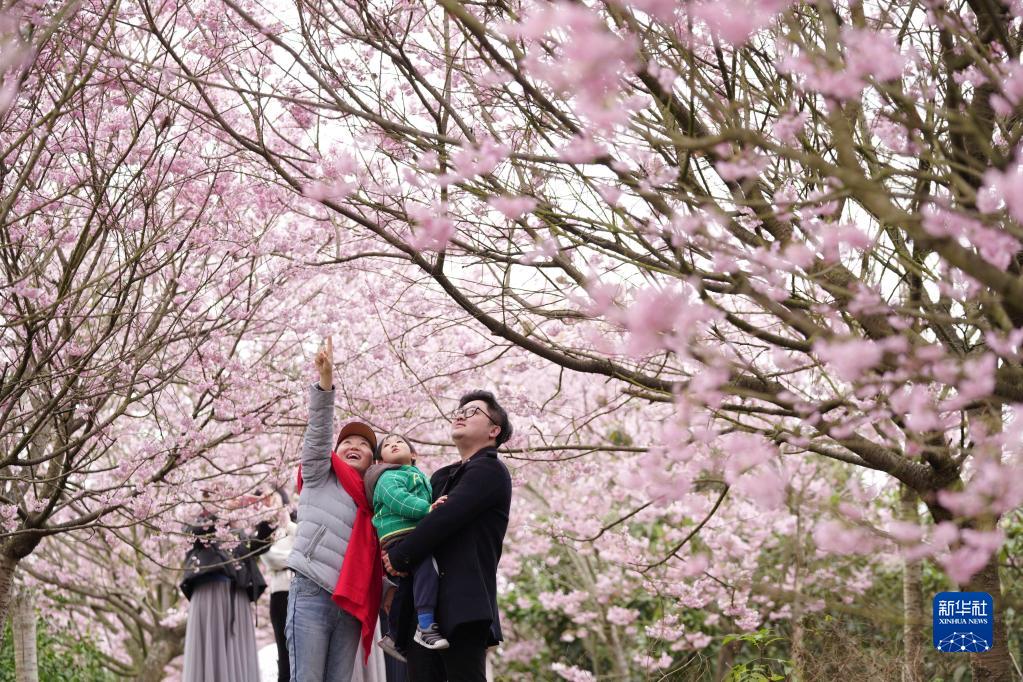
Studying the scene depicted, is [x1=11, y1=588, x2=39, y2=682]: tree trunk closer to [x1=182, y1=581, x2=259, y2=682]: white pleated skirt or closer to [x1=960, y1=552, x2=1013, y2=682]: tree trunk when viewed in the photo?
[x1=182, y1=581, x2=259, y2=682]: white pleated skirt

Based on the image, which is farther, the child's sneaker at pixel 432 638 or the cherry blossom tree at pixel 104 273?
the cherry blossom tree at pixel 104 273

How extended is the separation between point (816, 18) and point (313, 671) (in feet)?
10.8

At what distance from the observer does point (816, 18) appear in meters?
3.83

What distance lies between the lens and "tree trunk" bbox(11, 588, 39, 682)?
6.65 meters

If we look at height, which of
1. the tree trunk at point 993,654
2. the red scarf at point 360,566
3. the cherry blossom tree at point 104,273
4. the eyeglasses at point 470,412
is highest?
the cherry blossom tree at point 104,273

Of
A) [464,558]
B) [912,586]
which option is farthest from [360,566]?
[912,586]

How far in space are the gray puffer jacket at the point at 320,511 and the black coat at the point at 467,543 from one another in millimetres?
594

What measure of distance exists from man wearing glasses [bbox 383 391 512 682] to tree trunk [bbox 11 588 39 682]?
3.60 metres

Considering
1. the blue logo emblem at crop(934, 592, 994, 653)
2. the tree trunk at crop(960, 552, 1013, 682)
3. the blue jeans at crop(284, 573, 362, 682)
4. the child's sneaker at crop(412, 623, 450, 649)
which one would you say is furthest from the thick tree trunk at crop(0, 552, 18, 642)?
the tree trunk at crop(960, 552, 1013, 682)

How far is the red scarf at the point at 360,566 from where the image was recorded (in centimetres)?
458

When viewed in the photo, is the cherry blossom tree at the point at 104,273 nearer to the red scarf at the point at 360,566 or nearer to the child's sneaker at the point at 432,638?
the red scarf at the point at 360,566

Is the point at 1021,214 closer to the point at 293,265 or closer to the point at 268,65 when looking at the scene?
the point at 293,265

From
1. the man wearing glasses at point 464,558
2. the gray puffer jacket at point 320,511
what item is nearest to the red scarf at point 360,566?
the gray puffer jacket at point 320,511

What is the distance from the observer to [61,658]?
32.4 ft
